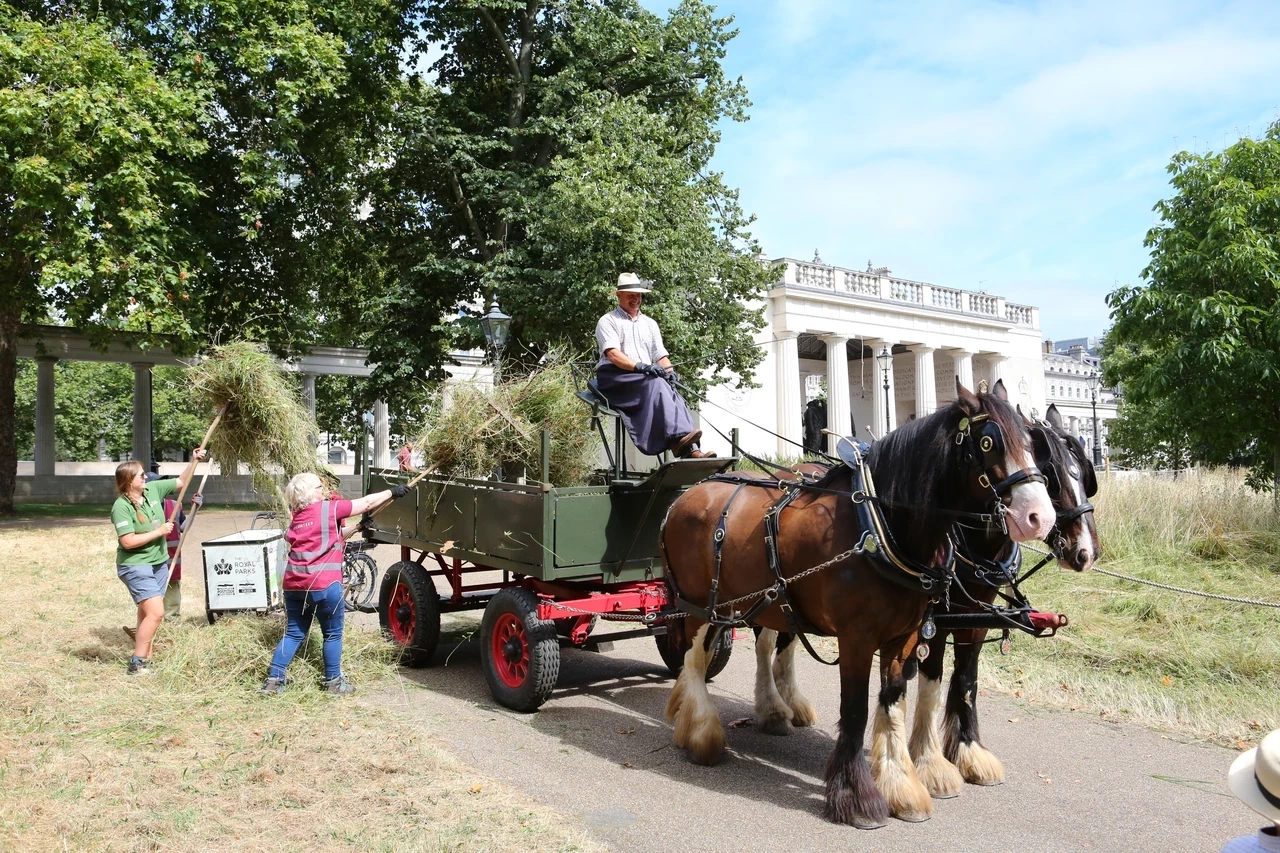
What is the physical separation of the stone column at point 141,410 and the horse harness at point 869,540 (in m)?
29.8

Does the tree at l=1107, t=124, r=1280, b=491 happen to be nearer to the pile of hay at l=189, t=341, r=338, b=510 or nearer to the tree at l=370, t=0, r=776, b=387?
the tree at l=370, t=0, r=776, b=387

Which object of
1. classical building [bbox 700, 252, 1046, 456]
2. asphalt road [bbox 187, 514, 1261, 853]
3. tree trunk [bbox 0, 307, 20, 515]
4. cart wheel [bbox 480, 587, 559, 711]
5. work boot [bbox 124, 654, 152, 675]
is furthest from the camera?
classical building [bbox 700, 252, 1046, 456]

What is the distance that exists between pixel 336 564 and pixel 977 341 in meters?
42.7

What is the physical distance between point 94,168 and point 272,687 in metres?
13.8

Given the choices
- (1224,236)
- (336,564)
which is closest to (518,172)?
(1224,236)

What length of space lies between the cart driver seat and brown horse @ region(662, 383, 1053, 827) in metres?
1.64

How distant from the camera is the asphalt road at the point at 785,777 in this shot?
14.5 ft

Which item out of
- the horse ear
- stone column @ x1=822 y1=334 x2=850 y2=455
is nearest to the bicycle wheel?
the horse ear

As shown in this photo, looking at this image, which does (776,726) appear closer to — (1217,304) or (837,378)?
(1217,304)

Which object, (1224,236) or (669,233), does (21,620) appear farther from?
(1224,236)

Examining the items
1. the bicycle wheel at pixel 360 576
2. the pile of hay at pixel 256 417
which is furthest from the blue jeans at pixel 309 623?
the bicycle wheel at pixel 360 576

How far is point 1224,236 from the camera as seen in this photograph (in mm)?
11609

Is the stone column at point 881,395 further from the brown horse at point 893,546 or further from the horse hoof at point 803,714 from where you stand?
the brown horse at point 893,546

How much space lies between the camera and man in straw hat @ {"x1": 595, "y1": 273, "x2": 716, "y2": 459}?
6.24 meters
